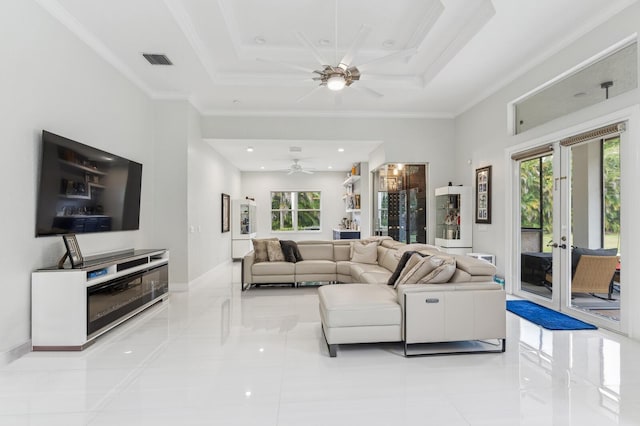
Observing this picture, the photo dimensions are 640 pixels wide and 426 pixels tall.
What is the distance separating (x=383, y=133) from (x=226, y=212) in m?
4.57

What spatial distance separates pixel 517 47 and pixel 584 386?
12.6 feet

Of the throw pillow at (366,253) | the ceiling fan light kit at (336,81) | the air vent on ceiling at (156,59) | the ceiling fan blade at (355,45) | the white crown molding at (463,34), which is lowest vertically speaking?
the throw pillow at (366,253)

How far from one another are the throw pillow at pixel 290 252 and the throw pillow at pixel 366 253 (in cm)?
101

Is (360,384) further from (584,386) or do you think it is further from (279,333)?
(584,386)

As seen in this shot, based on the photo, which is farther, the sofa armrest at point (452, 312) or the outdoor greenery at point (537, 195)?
the outdoor greenery at point (537, 195)

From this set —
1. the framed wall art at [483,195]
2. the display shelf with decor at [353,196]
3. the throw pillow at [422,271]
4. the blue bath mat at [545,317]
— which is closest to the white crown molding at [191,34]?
the throw pillow at [422,271]

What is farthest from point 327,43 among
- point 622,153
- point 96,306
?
point 96,306

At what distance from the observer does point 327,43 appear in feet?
15.6

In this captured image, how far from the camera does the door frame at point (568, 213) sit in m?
3.50

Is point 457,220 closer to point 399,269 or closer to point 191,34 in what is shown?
point 399,269

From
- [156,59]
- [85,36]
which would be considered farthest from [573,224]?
[85,36]

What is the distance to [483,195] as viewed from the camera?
6172 millimetres

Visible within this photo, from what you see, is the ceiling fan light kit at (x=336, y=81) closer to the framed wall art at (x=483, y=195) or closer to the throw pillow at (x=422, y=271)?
the throw pillow at (x=422, y=271)

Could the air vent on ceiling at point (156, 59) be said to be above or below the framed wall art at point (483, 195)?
above
